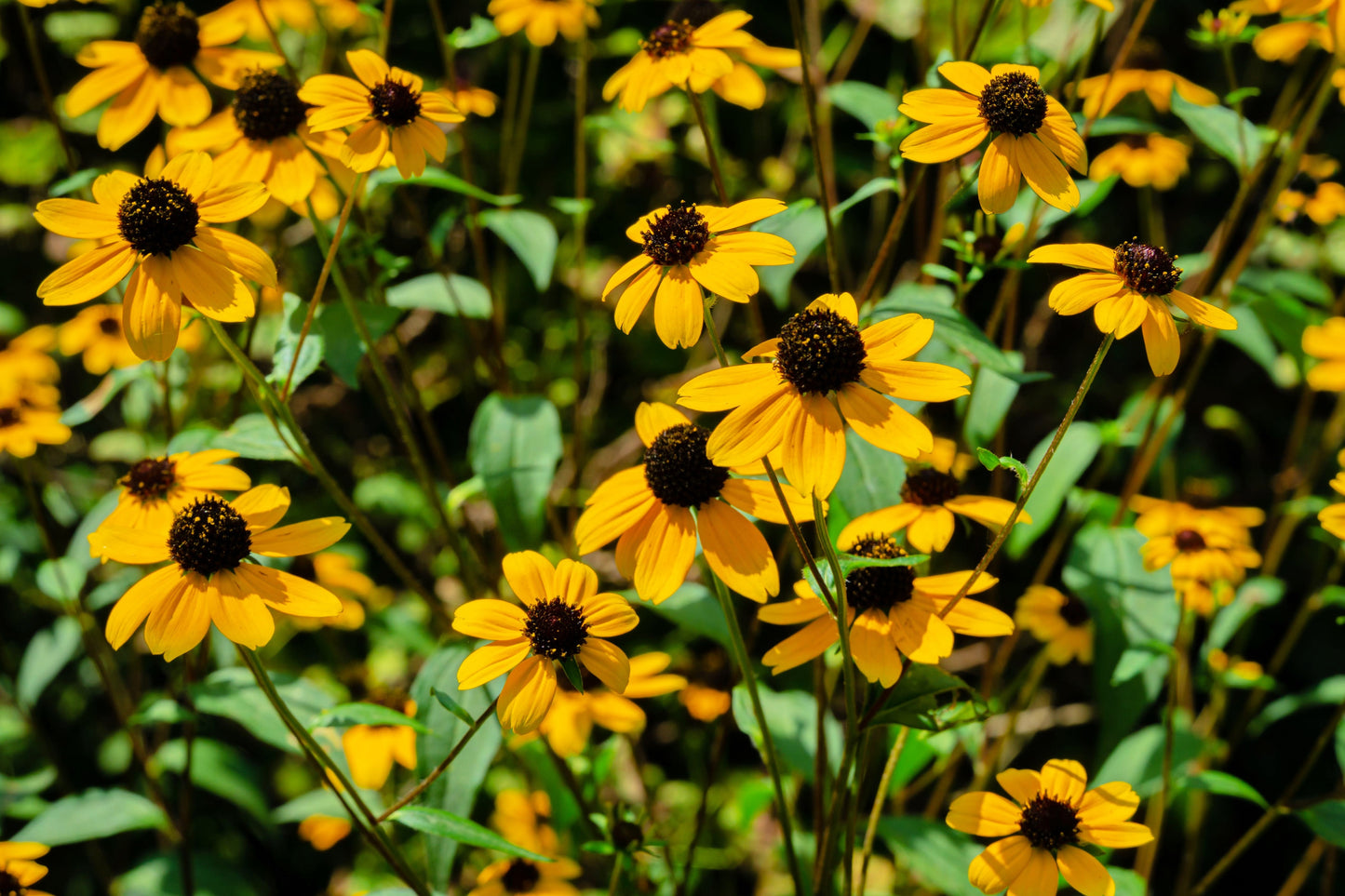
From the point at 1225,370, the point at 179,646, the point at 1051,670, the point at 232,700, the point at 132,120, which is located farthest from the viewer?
the point at 1225,370

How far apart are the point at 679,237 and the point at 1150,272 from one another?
573mm

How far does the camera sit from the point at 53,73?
129 inches

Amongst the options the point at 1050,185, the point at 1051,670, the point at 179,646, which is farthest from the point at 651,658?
the point at 1051,670

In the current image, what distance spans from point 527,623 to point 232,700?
0.82 m

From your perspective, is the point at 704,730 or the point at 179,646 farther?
the point at 704,730

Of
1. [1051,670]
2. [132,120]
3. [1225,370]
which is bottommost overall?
[1051,670]

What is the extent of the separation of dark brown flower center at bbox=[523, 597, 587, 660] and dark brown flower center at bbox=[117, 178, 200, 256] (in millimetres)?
693

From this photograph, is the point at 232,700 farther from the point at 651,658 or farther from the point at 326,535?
the point at 651,658

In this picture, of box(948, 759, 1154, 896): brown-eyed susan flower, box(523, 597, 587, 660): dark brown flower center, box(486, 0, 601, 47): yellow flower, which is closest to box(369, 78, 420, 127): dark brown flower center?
box(486, 0, 601, 47): yellow flower

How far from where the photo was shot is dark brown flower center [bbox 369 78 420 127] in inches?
55.0

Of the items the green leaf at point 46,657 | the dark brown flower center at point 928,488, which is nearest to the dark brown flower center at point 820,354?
the dark brown flower center at point 928,488

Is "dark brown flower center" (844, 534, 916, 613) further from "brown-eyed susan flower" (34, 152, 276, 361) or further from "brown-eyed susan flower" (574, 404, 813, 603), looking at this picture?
"brown-eyed susan flower" (34, 152, 276, 361)

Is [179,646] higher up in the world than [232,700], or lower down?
higher up

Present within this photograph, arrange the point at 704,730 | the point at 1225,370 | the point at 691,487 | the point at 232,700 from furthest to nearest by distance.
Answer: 1. the point at 1225,370
2. the point at 704,730
3. the point at 232,700
4. the point at 691,487
